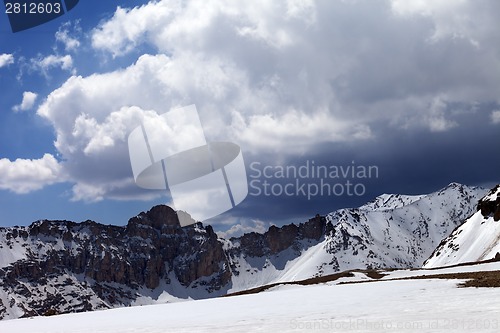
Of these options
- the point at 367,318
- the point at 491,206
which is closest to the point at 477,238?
the point at 491,206

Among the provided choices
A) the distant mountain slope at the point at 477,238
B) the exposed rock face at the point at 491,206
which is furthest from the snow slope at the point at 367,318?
the exposed rock face at the point at 491,206

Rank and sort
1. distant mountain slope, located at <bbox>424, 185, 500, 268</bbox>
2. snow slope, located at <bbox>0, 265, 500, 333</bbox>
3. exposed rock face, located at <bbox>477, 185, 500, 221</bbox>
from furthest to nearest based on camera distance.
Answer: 1. exposed rock face, located at <bbox>477, 185, 500, 221</bbox>
2. distant mountain slope, located at <bbox>424, 185, 500, 268</bbox>
3. snow slope, located at <bbox>0, 265, 500, 333</bbox>

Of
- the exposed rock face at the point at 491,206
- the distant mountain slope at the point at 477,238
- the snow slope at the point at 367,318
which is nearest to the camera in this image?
the snow slope at the point at 367,318

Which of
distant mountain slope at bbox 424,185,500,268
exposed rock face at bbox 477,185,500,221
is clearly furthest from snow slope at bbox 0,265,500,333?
exposed rock face at bbox 477,185,500,221

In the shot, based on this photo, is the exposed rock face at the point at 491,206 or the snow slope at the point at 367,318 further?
the exposed rock face at the point at 491,206

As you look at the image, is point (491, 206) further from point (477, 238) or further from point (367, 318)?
point (367, 318)

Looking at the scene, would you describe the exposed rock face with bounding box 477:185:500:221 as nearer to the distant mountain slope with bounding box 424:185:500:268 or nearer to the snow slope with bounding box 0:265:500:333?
the distant mountain slope with bounding box 424:185:500:268

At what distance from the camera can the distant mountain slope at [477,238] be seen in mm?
111006

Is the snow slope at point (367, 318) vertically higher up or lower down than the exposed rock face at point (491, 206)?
lower down

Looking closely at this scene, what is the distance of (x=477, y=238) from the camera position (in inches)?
4909

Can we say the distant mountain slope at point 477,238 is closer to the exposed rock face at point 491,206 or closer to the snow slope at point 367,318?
the exposed rock face at point 491,206

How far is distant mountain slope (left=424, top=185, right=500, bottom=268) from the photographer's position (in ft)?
364

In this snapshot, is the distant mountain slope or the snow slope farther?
the distant mountain slope

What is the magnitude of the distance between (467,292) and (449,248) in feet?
383
